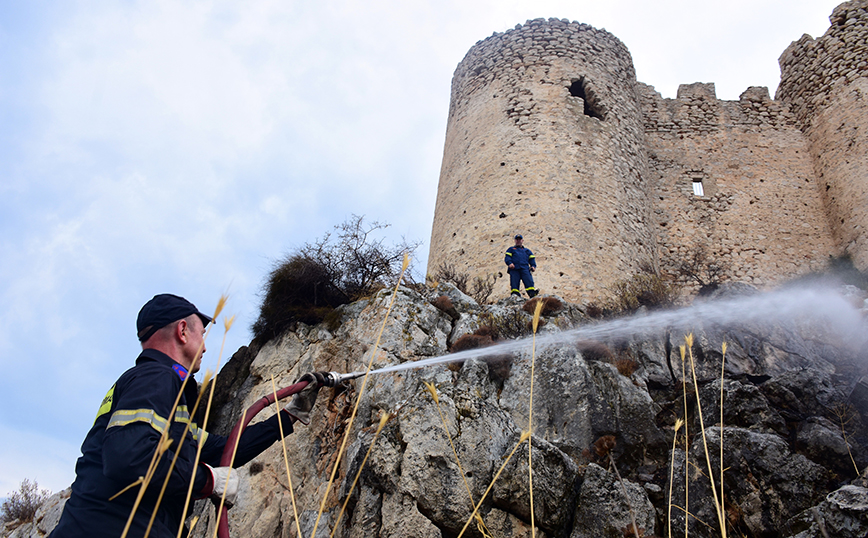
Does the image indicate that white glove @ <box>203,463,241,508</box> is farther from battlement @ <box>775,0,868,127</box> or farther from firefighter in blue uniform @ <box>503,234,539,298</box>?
battlement @ <box>775,0,868,127</box>

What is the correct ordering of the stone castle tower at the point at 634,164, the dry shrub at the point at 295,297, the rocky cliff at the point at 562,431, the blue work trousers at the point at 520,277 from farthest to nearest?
the stone castle tower at the point at 634,164 → the blue work trousers at the point at 520,277 → the dry shrub at the point at 295,297 → the rocky cliff at the point at 562,431

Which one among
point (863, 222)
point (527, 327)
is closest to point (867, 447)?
point (527, 327)

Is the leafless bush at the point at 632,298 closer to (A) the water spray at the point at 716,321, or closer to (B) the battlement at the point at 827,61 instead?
(A) the water spray at the point at 716,321

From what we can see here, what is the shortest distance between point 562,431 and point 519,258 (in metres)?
3.64

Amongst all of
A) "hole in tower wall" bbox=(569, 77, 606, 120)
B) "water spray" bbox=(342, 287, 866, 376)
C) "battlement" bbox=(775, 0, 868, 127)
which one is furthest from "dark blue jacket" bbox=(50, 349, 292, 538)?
"battlement" bbox=(775, 0, 868, 127)

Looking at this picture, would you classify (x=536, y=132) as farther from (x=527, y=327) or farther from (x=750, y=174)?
(x=750, y=174)

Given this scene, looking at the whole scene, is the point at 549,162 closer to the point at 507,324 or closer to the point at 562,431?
the point at 507,324

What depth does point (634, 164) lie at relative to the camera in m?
11.3

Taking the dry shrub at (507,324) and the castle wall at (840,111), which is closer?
the dry shrub at (507,324)

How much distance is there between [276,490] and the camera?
567 cm

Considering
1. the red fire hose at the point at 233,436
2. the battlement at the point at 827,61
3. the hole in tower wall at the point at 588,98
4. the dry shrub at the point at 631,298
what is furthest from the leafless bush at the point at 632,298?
the battlement at the point at 827,61

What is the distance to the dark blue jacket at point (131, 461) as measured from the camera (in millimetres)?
2275

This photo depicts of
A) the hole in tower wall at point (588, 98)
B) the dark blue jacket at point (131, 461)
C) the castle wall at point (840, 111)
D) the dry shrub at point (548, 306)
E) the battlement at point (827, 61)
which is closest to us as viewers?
the dark blue jacket at point (131, 461)

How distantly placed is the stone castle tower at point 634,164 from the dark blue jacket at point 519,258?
0.50 m
